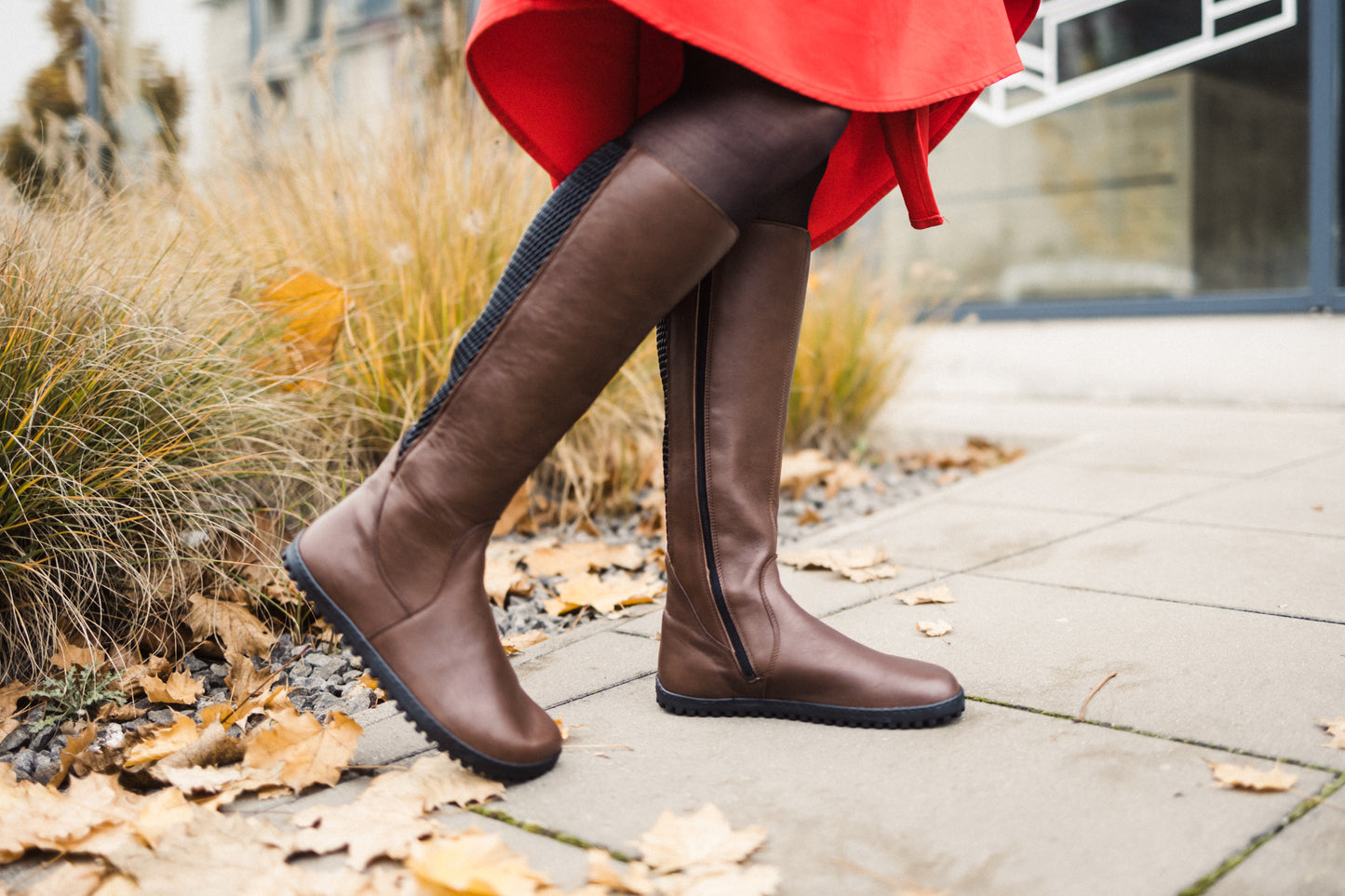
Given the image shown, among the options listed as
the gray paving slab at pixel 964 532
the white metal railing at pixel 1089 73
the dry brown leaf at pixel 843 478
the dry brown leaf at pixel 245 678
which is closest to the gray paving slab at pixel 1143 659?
the gray paving slab at pixel 964 532

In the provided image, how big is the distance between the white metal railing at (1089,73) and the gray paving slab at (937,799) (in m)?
4.20

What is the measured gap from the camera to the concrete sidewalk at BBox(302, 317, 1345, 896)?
36.7 inches

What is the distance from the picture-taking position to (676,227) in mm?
1047

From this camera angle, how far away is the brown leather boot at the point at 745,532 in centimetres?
123

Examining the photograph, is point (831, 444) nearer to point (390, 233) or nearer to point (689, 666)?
point (390, 233)

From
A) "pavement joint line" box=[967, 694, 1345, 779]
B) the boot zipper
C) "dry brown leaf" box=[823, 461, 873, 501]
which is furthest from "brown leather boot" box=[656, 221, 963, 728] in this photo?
"dry brown leaf" box=[823, 461, 873, 501]

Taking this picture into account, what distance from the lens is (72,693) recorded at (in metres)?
1.48

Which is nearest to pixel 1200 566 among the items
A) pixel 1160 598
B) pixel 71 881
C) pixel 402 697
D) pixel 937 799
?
pixel 1160 598

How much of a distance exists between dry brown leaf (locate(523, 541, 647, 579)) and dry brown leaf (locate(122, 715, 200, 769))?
0.86 m

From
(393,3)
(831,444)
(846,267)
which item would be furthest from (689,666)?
(393,3)

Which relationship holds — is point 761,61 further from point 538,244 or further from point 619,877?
point 619,877

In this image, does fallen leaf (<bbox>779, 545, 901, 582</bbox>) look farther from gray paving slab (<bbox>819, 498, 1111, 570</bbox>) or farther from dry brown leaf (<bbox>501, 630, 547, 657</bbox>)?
dry brown leaf (<bbox>501, 630, 547, 657</bbox>)

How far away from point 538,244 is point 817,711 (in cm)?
64

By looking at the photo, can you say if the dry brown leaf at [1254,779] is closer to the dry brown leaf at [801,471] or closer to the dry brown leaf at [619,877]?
the dry brown leaf at [619,877]
